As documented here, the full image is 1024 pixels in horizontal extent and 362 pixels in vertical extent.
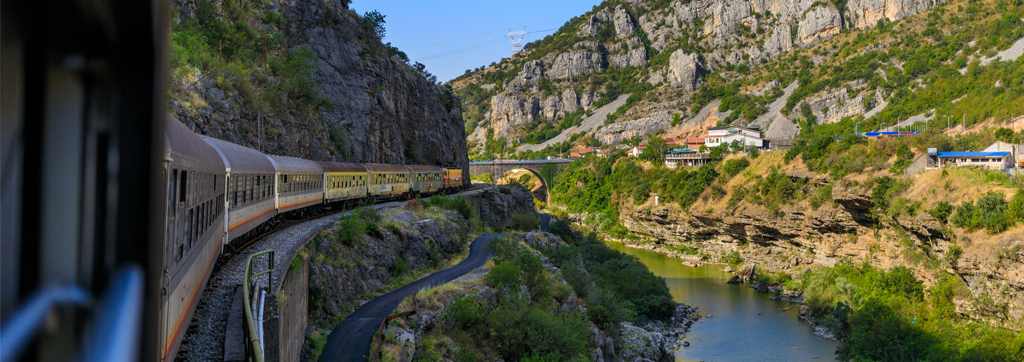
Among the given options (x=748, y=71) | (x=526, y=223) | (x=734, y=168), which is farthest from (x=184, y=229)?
(x=748, y=71)

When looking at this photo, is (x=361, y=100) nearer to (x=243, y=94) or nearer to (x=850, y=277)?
(x=243, y=94)

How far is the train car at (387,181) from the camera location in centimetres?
3041

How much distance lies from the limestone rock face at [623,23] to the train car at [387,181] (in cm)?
13478

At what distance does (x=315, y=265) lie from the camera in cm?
1436

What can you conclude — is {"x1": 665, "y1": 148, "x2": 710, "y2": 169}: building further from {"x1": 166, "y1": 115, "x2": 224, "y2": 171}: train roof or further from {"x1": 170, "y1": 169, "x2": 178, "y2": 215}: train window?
{"x1": 170, "y1": 169, "x2": 178, "y2": 215}: train window

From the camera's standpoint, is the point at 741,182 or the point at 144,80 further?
the point at 741,182

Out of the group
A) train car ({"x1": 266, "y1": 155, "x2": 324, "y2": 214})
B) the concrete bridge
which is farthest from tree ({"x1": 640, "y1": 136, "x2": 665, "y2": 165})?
train car ({"x1": 266, "y1": 155, "x2": 324, "y2": 214})

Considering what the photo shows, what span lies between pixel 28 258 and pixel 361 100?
46.0m

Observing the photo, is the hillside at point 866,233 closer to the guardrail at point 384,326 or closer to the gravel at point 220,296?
the guardrail at point 384,326

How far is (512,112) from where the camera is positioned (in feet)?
507

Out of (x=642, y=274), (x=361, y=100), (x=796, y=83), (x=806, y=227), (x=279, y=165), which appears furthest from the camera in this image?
(x=796, y=83)

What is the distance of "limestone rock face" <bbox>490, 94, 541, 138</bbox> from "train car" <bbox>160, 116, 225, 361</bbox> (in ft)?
478

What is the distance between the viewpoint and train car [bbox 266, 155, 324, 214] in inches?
733

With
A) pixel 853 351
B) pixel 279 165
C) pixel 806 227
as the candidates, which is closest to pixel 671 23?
pixel 806 227
